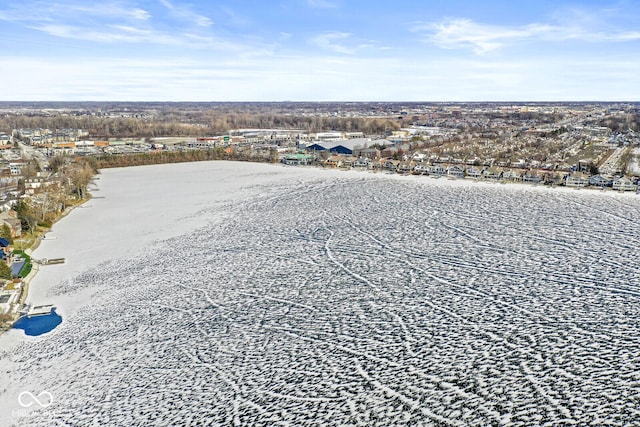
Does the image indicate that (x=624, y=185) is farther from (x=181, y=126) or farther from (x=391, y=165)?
(x=181, y=126)

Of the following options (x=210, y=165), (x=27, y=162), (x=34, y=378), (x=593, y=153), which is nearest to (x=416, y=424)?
(x=34, y=378)

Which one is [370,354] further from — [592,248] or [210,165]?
[210,165]

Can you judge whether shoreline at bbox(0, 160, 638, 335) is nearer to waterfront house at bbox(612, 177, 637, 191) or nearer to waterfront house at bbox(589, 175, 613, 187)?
waterfront house at bbox(612, 177, 637, 191)

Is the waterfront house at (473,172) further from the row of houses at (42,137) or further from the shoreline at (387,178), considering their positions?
the row of houses at (42,137)

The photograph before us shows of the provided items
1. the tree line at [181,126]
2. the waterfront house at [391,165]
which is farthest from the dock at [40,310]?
the tree line at [181,126]

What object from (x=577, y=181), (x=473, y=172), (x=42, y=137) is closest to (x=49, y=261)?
(x=473, y=172)

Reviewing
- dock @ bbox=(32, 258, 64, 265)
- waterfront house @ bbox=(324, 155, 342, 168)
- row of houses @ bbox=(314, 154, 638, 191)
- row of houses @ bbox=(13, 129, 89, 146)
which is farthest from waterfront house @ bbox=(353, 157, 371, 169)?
row of houses @ bbox=(13, 129, 89, 146)
